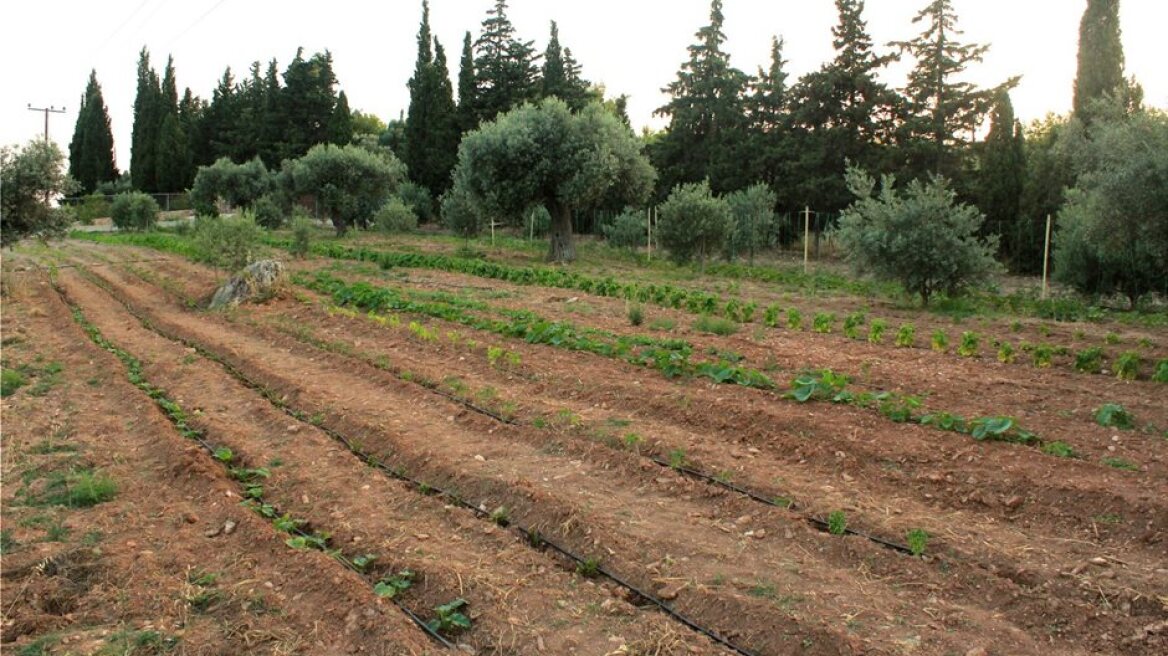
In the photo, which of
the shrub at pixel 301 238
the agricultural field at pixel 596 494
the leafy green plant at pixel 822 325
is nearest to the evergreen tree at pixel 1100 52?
the agricultural field at pixel 596 494

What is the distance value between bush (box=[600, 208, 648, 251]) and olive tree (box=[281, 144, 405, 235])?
10.9m

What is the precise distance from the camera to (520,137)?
26.8 meters

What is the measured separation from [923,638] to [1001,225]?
29.0 metres

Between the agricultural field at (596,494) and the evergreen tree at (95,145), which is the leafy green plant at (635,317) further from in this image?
the evergreen tree at (95,145)

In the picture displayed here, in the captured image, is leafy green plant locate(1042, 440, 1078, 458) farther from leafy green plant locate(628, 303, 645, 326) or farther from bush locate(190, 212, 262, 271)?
bush locate(190, 212, 262, 271)

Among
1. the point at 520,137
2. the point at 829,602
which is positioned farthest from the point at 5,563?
the point at 520,137

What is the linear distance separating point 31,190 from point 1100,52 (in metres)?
33.3

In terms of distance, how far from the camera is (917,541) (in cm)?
573

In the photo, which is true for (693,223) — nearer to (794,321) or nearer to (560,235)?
(560,235)

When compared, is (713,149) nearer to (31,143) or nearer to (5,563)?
(31,143)

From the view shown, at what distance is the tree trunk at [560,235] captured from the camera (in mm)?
28078

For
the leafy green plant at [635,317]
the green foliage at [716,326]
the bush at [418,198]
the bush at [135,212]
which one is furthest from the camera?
the bush at [135,212]

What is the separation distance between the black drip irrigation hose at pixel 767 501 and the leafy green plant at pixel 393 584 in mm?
2535

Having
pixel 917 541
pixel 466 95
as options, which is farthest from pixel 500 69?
pixel 917 541
